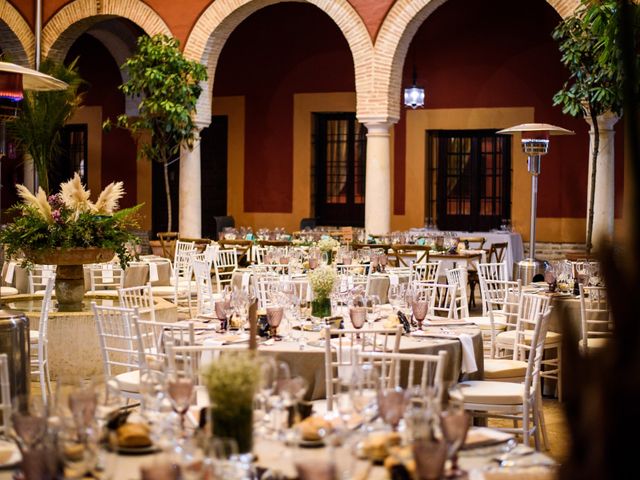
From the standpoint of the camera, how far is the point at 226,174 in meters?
16.7

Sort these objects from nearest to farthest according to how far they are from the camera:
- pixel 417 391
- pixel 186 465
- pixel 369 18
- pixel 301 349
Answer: pixel 186 465 → pixel 417 391 → pixel 301 349 → pixel 369 18

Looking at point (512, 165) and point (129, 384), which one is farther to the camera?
point (512, 165)

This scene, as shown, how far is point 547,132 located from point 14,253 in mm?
5129

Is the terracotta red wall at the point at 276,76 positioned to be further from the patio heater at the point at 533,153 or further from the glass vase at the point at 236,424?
the glass vase at the point at 236,424

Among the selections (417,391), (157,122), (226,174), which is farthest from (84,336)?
(226,174)

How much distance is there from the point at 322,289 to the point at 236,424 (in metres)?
3.09

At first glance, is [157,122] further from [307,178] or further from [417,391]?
[417,391]

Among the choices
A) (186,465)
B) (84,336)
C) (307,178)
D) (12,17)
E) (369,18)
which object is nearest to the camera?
(186,465)

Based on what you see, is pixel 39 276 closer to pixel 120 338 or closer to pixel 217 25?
pixel 120 338

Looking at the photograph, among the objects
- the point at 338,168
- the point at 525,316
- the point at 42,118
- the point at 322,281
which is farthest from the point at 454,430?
the point at 338,168

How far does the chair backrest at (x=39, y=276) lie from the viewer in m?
8.46

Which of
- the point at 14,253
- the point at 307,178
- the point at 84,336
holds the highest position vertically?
the point at 307,178

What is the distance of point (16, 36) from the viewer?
14422mm

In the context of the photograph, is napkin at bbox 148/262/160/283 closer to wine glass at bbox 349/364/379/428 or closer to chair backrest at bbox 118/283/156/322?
chair backrest at bbox 118/283/156/322
